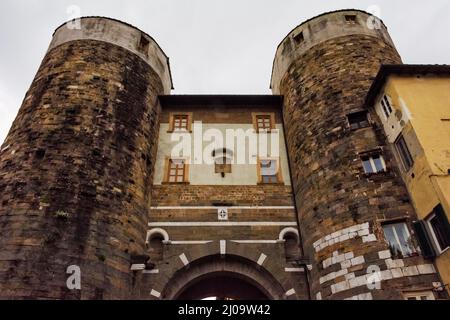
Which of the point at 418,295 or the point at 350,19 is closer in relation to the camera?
the point at 418,295

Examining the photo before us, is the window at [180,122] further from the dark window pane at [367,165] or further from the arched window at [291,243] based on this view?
the dark window pane at [367,165]

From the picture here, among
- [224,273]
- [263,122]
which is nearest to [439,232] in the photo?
[224,273]

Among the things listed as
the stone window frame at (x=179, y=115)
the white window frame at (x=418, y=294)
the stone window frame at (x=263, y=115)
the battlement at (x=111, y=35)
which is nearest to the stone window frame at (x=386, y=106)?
the stone window frame at (x=263, y=115)

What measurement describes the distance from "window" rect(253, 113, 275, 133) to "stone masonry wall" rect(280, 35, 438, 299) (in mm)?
826

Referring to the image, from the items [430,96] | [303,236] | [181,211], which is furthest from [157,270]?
[430,96]

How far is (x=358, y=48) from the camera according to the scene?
46.4ft

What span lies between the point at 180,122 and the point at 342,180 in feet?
25.5

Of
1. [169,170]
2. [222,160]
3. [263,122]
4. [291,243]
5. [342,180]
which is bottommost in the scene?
[291,243]

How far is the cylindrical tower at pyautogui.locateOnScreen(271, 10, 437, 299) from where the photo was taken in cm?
961

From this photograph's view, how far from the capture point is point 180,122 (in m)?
15.5

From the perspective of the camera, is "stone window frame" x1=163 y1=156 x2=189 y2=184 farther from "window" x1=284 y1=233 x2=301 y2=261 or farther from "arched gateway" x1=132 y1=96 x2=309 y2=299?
"window" x1=284 y1=233 x2=301 y2=261

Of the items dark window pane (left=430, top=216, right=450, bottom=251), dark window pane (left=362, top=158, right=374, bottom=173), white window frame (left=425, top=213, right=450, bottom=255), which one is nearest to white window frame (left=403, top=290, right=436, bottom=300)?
white window frame (left=425, top=213, right=450, bottom=255)

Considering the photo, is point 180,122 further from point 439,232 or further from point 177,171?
point 439,232

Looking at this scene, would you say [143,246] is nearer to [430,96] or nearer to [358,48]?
[430,96]
